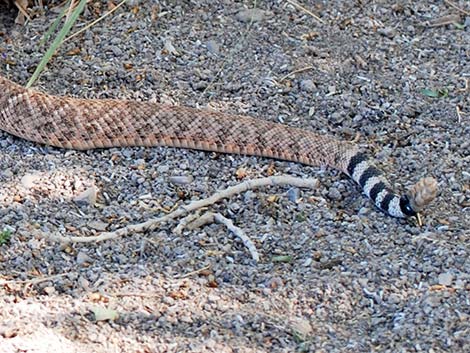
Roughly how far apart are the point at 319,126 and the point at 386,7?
1.26m

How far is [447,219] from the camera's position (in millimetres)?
4703

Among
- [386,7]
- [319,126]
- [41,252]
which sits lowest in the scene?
[41,252]

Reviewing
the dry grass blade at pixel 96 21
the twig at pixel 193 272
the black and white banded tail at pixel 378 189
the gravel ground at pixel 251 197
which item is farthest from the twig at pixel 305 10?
the twig at pixel 193 272

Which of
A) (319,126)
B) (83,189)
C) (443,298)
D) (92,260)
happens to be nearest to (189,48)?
(319,126)

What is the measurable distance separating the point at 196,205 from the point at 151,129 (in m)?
0.66

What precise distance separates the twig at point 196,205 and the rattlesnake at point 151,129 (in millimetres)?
225

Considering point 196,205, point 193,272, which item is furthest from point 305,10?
point 193,272

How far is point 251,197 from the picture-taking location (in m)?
4.79

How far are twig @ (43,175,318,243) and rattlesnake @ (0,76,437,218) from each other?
225mm

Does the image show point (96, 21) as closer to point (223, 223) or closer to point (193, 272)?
point (223, 223)

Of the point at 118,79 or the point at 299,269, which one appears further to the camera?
the point at 118,79

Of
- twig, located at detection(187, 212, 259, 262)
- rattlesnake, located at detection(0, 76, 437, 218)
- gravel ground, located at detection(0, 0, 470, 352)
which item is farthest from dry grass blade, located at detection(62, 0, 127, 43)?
twig, located at detection(187, 212, 259, 262)

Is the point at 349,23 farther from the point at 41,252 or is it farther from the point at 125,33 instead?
the point at 41,252

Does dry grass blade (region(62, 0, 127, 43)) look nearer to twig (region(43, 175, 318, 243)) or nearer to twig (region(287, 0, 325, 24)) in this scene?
twig (region(287, 0, 325, 24))
